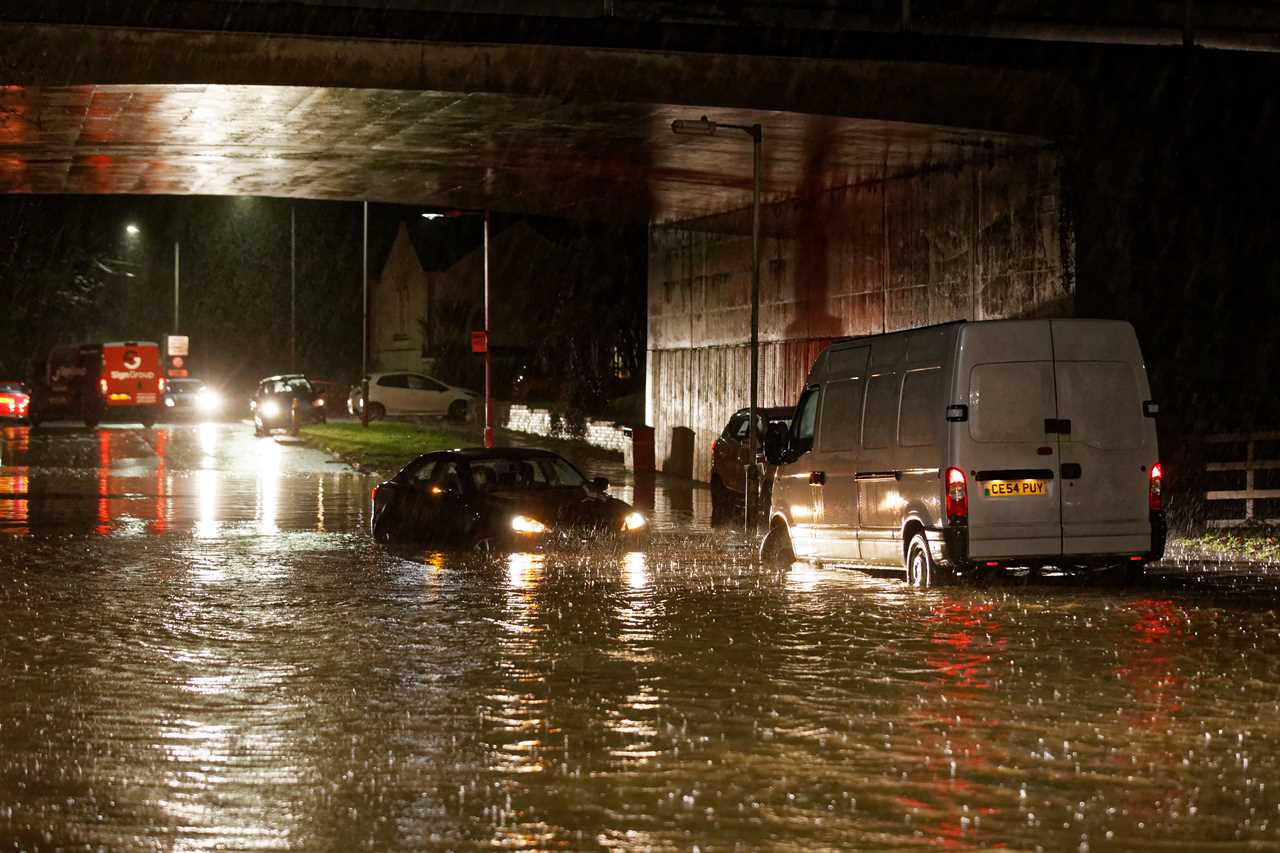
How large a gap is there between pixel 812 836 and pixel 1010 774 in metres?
1.54

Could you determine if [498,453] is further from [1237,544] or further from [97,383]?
[97,383]

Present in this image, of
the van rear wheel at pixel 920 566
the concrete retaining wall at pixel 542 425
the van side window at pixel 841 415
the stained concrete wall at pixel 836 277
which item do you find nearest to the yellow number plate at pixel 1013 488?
the van rear wheel at pixel 920 566

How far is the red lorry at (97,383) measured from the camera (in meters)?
61.2

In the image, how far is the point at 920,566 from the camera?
15.9 metres

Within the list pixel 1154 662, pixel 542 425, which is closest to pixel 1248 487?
pixel 1154 662

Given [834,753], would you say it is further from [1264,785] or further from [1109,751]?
[1264,785]

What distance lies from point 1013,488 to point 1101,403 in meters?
1.05

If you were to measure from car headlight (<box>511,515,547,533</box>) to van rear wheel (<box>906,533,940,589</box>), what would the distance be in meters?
4.28

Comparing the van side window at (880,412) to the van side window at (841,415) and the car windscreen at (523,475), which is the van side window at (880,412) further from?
the car windscreen at (523,475)

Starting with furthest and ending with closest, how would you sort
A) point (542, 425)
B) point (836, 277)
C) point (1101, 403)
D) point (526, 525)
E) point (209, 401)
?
point (209, 401)
point (542, 425)
point (836, 277)
point (526, 525)
point (1101, 403)

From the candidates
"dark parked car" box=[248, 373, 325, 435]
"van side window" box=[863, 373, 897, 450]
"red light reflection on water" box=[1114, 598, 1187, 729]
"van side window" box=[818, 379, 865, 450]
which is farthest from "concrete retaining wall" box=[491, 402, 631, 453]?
"red light reflection on water" box=[1114, 598, 1187, 729]

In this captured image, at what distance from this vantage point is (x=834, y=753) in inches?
341

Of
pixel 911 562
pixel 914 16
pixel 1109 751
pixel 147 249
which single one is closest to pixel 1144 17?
pixel 914 16

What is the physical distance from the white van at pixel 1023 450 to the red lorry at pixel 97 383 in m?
49.3
